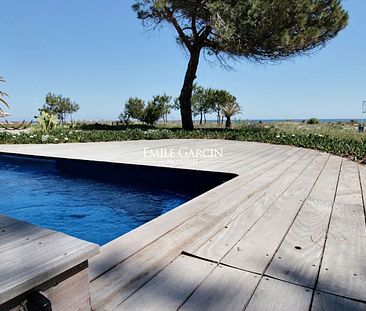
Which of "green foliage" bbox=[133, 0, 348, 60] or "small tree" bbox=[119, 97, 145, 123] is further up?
"green foliage" bbox=[133, 0, 348, 60]

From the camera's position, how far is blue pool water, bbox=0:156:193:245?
3.00 metres

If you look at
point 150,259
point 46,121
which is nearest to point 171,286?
point 150,259

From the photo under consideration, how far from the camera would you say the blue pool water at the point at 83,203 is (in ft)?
9.84

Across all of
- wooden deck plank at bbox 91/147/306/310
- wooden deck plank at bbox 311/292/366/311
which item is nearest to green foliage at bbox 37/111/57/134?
wooden deck plank at bbox 91/147/306/310

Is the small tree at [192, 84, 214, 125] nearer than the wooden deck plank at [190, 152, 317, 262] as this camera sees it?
No

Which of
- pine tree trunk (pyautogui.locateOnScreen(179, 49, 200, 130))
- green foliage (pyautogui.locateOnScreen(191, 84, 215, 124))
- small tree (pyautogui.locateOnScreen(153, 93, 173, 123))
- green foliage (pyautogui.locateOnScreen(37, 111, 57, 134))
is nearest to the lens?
green foliage (pyautogui.locateOnScreen(37, 111, 57, 134))

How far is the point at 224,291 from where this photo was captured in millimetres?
1081

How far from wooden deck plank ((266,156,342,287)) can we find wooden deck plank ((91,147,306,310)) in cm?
46

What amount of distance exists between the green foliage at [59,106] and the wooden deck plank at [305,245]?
1056 inches

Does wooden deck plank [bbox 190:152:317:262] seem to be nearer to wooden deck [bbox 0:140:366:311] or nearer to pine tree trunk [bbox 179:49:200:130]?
wooden deck [bbox 0:140:366:311]

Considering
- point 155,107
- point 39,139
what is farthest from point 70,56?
point 39,139

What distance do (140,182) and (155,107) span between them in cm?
1847

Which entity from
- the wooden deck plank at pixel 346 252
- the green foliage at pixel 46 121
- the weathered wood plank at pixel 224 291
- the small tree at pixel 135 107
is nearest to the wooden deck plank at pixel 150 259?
the weathered wood plank at pixel 224 291

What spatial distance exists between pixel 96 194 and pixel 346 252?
3.41 meters
